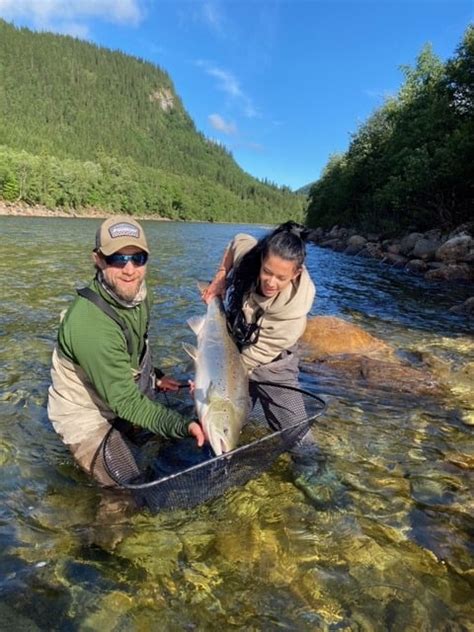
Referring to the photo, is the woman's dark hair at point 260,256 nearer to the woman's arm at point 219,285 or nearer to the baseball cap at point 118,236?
the woman's arm at point 219,285

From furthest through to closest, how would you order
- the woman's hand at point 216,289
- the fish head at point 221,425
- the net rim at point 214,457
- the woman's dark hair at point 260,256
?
1. the woman's hand at point 216,289
2. the woman's dark hair at point 260,256
3. the fish head at point 221,425
4. the net rim at point 214,457

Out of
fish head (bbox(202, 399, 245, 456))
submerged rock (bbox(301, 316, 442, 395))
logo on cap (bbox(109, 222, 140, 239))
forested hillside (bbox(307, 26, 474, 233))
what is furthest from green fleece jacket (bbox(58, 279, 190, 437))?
forested hillside (bbox(307, 26, 474, 233))

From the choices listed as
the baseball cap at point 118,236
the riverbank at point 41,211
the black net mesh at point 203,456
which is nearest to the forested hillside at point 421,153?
the black net mesh at point 203,456

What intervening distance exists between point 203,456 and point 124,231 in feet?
7.83

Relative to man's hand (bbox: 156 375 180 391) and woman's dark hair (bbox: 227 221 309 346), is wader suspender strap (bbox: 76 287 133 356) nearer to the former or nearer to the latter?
woman's dark hair (bbox: 227 221 309 346)

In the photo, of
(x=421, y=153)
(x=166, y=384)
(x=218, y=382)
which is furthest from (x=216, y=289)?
(x=421, y=153)

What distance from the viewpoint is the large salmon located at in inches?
149

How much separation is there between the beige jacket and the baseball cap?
1.44m

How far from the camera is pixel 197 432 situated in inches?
142

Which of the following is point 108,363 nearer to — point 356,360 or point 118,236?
point 118,236

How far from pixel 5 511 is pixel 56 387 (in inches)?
42.9

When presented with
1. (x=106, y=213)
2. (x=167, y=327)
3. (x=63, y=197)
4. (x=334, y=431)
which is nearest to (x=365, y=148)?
(x=167, y=327)

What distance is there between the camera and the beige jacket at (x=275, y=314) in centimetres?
484

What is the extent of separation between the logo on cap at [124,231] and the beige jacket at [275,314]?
1449 millimetres
